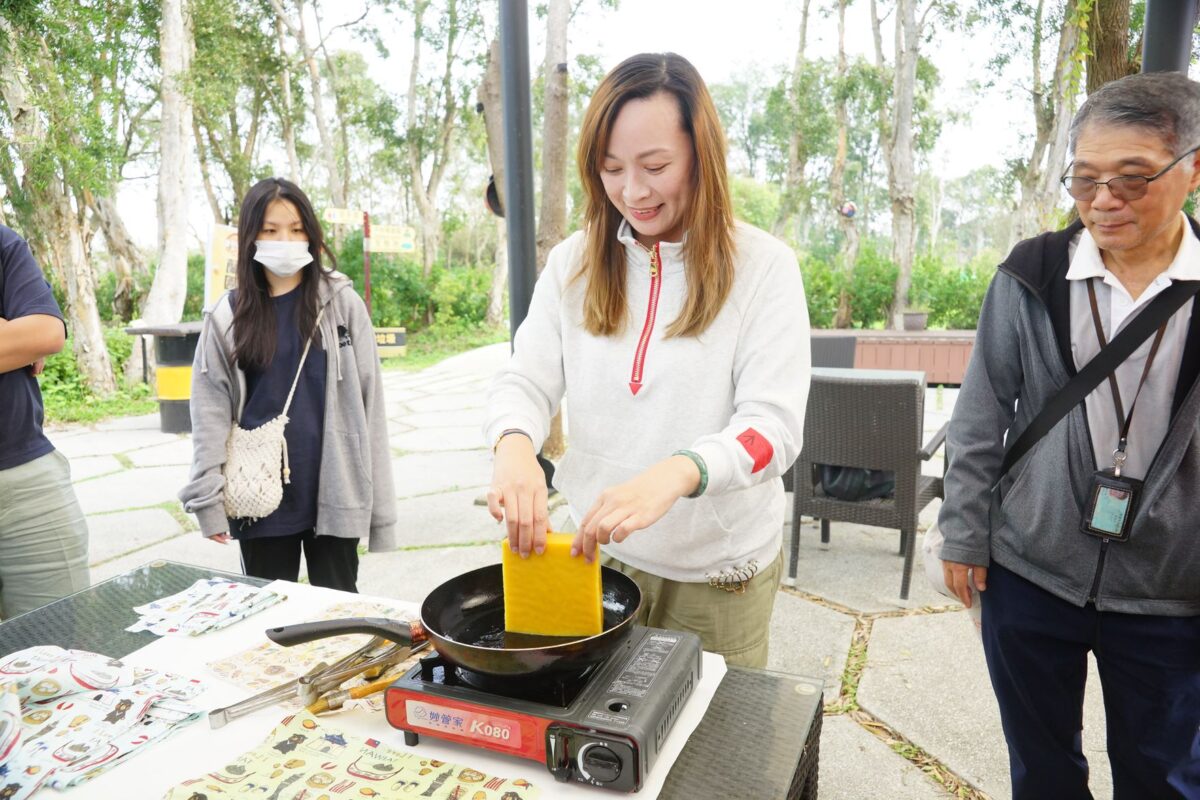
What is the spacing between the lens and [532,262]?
406cm

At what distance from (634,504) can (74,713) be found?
39.3 inches

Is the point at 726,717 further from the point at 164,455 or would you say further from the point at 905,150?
the point at 905,150

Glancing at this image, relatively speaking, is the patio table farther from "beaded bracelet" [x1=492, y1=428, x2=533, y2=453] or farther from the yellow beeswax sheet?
"beaded bracelet" [x1=492, y1=428, x2=533, y2=453]

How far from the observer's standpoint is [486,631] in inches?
50.4

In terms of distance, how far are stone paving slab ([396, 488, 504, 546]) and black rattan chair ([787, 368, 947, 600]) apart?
6.14 feet

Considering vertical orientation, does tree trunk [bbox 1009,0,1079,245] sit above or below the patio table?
above

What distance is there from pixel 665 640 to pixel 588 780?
0.29 m

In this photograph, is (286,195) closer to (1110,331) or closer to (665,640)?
(665,640)

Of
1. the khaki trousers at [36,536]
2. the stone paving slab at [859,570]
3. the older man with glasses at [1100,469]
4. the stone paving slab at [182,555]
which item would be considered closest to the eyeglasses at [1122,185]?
the older man with glasses at [1100,469]

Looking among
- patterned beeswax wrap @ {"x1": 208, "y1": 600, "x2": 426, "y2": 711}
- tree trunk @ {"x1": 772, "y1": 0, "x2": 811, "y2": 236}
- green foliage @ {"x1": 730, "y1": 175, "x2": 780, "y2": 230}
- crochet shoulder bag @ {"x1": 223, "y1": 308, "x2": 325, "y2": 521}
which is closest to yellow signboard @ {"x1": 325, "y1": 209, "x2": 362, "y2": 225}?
crochet shoulder bag @ {"x1": 223, "y1": 308, "x2": 325, "y2": 521}

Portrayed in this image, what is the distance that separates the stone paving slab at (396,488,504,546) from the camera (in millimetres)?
4695

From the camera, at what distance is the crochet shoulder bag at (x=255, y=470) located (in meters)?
2.46

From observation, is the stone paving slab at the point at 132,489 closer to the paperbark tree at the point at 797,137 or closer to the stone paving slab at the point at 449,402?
the stone paving slab at the point at 449,402

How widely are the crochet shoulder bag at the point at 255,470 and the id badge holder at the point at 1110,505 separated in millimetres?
2203
